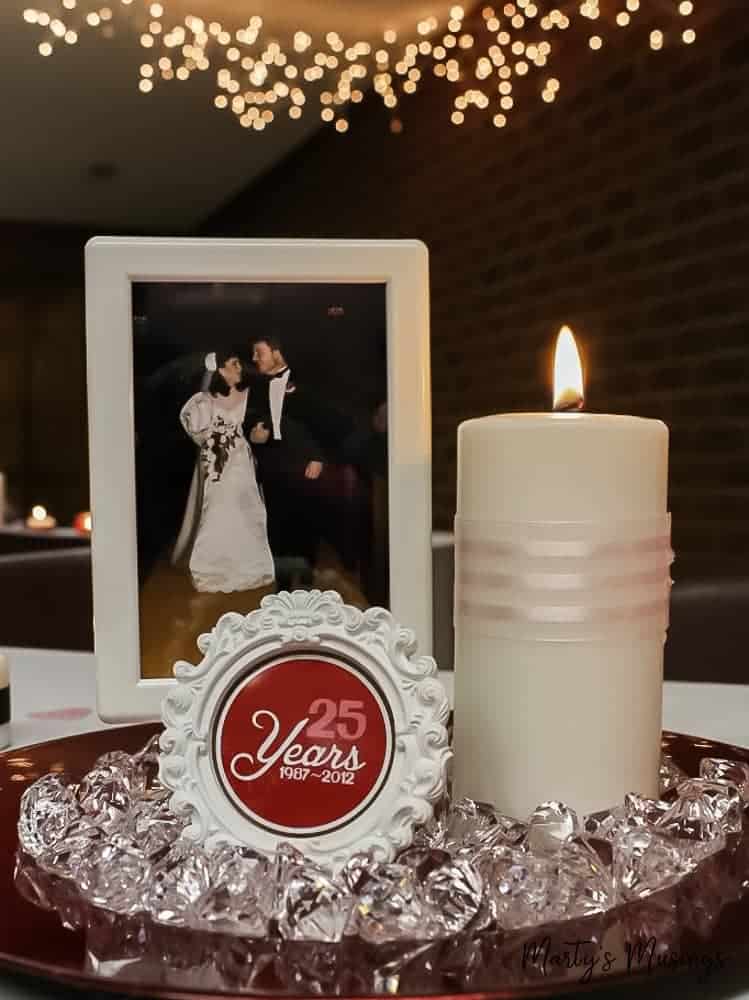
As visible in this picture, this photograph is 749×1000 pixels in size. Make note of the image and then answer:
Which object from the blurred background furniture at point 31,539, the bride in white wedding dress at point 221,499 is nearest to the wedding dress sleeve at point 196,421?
the bride in white wedding dress at point 221,499

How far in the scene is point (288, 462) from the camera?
0.62 metres

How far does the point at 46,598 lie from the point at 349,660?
1.70m

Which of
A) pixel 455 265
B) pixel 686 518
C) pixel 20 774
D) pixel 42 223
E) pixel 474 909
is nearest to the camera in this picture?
pixel 474 909

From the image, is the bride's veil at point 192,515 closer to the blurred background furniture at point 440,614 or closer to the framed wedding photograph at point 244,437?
the framed wedding photograph at point 244,437

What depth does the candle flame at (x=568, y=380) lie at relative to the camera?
1.70 ft

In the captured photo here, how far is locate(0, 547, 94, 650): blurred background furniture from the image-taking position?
6.37 ft

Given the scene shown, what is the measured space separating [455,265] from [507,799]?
323 centimetres

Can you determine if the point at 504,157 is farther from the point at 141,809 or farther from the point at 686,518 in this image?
the point at 141,809

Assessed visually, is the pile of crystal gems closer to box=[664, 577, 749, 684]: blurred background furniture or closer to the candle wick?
the candle wick

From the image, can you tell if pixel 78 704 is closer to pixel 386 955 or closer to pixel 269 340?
pixel 269 340

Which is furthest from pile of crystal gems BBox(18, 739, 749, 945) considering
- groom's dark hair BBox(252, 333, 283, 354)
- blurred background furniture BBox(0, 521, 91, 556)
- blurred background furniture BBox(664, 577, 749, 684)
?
blurred background furniture BBox(0, 521, 91, 556)

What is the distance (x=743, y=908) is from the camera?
1.24 ft

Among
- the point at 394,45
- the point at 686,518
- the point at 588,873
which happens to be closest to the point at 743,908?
the point at 588,873

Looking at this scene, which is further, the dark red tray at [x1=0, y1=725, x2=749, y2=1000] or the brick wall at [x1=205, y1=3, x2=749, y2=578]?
the brick wall at [x1=205, y1=3, x2=749, y2=578]
